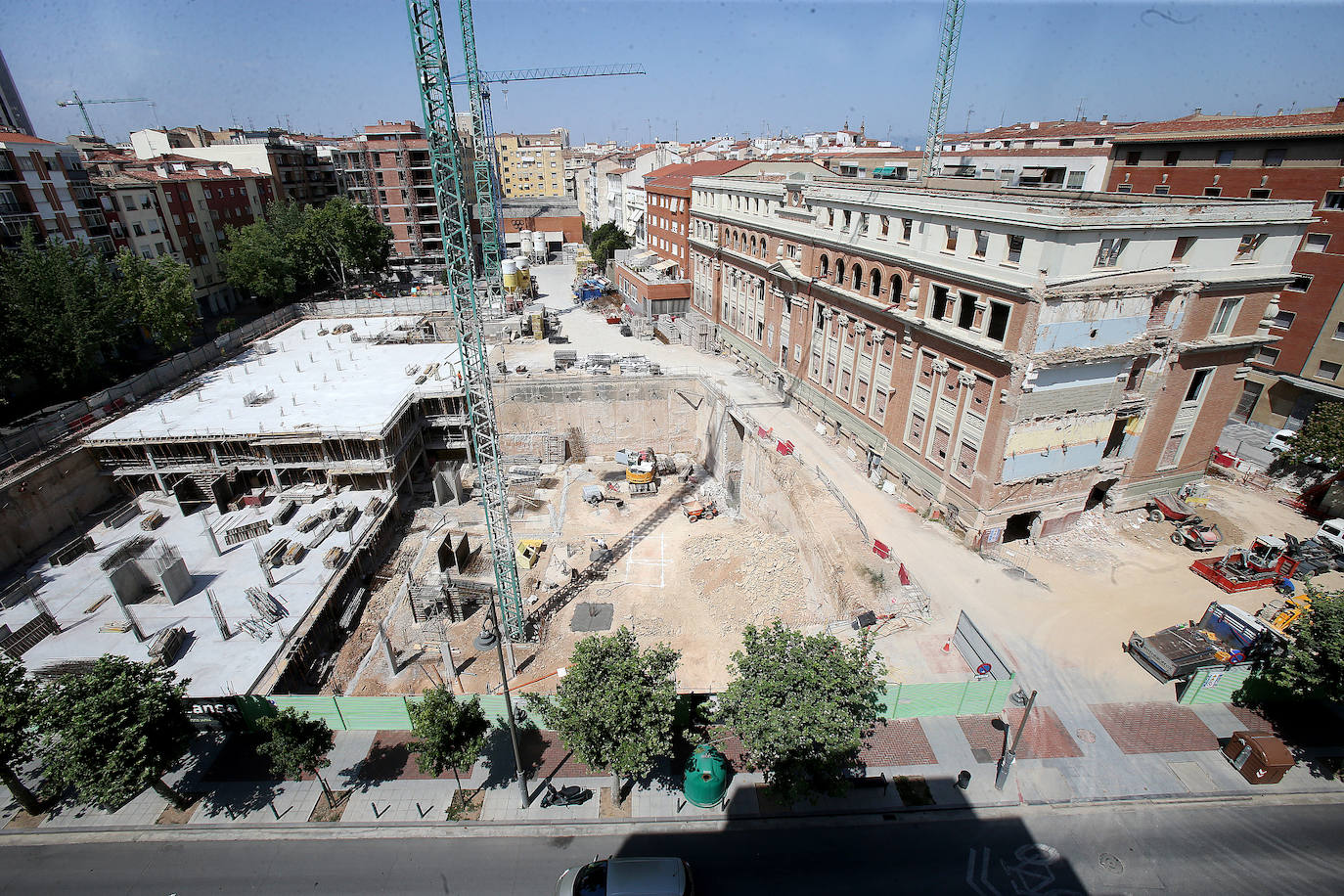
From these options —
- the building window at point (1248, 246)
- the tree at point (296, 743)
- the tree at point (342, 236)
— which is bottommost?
the tree at point (296, 743)

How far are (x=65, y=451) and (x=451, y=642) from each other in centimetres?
2485

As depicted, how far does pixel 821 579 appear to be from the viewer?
28.4 meters

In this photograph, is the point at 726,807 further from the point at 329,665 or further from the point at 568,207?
the point at 568,207

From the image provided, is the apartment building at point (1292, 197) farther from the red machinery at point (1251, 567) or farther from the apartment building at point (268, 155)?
the apartment building at point (268, 155)

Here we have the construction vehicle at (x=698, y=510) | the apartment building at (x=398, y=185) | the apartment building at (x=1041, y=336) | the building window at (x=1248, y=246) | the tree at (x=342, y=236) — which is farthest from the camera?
the apartment building at (x=398, y=185)

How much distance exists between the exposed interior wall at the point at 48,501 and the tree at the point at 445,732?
2636 centimetres

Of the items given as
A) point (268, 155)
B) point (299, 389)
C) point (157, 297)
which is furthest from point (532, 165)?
point (299, 389)

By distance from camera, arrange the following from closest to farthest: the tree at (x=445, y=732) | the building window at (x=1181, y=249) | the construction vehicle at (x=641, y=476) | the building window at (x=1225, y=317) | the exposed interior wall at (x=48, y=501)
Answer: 1. the tree at (x=445, y=732)
2. the building window at (x=1181, y=249)
3. the building window at (x=1225, y=317)
4. the exposed interior wall at (x=48, y=501)
5. the construction vehicle at (x=641, y=476)

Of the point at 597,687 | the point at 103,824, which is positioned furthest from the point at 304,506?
the point at 597,687

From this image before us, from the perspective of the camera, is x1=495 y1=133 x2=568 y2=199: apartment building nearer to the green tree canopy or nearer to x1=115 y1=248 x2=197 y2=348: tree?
x1=115 y1=248 x2=197 y2=348: tree

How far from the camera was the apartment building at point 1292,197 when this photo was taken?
3325 centimetres

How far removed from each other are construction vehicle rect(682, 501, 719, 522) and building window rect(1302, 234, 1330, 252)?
37.1 meters

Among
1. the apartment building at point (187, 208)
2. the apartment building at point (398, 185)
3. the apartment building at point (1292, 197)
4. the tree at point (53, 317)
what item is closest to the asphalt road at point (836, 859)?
the apartment building at point (1292, 197)

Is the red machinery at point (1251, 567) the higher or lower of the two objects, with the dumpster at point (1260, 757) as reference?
higher
